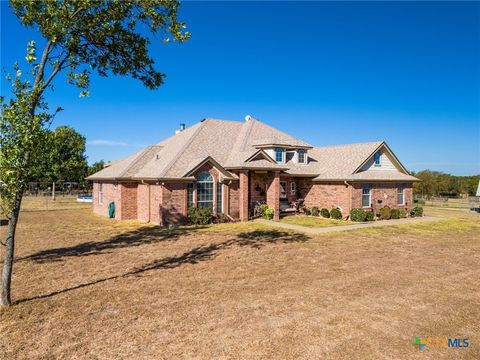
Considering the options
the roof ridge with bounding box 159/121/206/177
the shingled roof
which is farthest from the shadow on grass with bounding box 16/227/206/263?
the roof ridge with bounding box 159/121/206/177

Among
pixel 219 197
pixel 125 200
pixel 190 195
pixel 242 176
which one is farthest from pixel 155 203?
pixel 242 176

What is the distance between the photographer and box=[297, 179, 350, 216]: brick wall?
2567 cm

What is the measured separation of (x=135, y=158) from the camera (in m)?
27.2

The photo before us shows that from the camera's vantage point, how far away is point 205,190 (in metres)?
23.2

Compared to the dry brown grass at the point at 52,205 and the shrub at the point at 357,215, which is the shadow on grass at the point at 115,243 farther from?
the dry brown grass at the point at 52,205

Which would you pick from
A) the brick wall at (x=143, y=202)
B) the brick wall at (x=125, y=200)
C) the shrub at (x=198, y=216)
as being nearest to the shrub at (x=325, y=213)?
the shrub at (x=198, y=216)

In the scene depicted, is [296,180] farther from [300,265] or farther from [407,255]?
[300,265]

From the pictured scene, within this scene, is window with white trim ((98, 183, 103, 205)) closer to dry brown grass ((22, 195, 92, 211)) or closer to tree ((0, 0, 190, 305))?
dry brown grass ((22, 195, 92, 211))

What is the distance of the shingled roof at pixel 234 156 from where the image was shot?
77.6ft

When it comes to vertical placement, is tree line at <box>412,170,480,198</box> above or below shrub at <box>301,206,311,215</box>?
above

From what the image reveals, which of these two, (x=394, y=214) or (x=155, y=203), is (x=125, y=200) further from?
(x=394, y=214)

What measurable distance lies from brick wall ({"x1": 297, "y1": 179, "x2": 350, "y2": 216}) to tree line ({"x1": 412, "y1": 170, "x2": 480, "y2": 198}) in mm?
34113

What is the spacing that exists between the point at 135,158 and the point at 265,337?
75.9 feet
